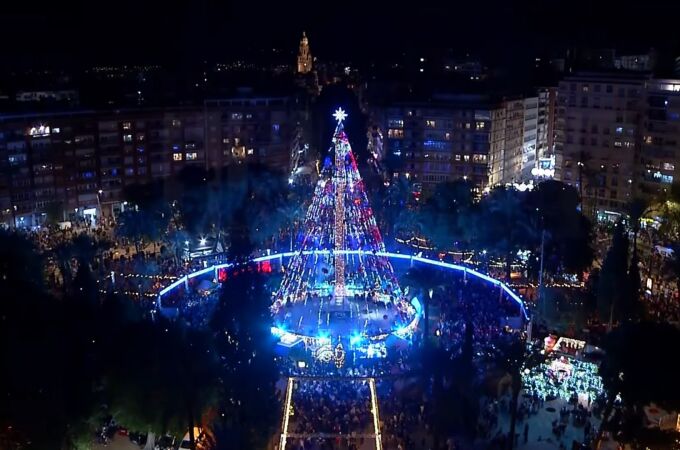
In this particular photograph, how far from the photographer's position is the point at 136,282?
1599 inches

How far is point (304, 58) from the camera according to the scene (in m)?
132

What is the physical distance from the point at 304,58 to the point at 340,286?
103983mm

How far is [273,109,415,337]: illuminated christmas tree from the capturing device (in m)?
32.0

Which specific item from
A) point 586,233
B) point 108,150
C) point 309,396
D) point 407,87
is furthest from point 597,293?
point 407,87

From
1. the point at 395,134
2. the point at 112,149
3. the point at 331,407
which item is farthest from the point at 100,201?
the point at 331,407

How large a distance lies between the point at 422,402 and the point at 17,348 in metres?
13.4

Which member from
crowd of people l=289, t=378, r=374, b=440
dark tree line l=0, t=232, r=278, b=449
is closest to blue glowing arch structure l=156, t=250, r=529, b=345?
crowd of people l=289, t=378, r=374, b=440

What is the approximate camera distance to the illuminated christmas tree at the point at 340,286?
105ft

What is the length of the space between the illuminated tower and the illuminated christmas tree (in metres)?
97.7

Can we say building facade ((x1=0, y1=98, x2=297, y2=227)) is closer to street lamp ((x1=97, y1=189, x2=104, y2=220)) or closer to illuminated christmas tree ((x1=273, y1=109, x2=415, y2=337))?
street lamp ((x1=97, y1=189, x2=104, y2=220))

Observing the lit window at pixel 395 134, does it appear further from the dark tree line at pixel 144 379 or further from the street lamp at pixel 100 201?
the dark tree line at pixel 144 379

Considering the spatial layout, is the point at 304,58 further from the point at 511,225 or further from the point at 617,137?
the point at 511,225

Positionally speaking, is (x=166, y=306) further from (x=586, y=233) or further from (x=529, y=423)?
(x=586, y=233)

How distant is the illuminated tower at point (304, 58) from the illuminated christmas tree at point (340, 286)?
Result: 97743mm
